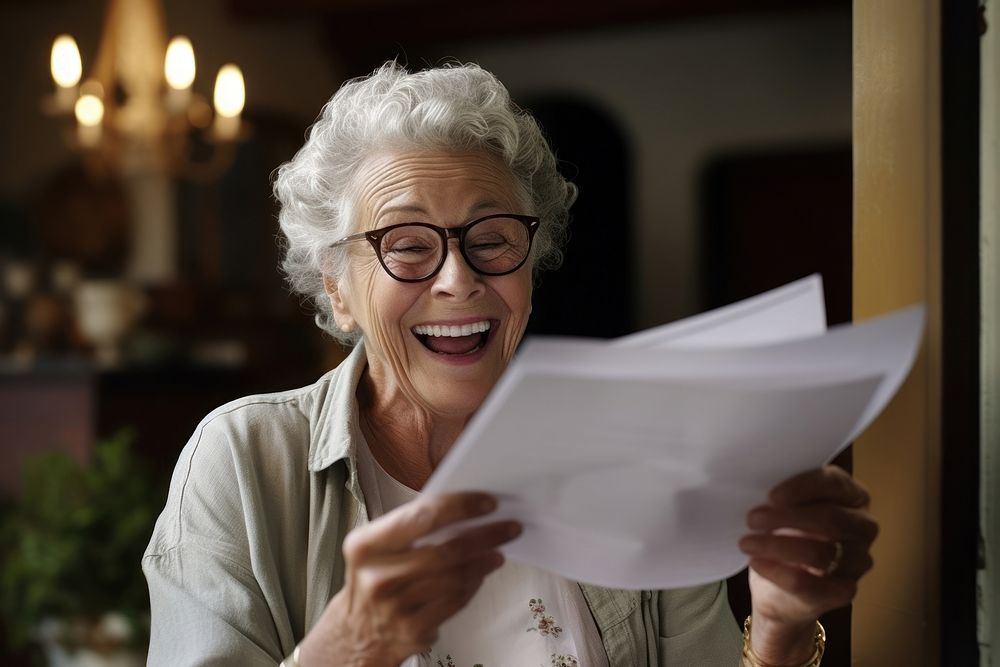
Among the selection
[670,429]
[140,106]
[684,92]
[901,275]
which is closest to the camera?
[670,429]

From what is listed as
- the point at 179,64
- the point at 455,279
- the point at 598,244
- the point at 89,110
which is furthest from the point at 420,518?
the point at 598,244

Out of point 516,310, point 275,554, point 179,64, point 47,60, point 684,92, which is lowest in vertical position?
point 275,554

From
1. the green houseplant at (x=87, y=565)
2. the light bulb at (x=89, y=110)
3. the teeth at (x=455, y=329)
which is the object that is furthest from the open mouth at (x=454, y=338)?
the light bulb at (x=89, y=110)

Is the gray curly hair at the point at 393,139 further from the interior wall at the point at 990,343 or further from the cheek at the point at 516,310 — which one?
the interior wall at the point at 990,343

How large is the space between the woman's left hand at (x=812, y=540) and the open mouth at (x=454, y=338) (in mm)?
361

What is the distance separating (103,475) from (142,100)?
1.55 m

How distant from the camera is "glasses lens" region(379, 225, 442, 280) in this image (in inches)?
40.5

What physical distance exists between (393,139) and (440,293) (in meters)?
0.17

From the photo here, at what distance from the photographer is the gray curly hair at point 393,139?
1070 mm

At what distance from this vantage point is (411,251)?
1034 mm

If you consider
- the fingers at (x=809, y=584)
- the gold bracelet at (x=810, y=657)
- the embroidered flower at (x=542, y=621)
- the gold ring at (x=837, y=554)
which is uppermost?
the gold ring at (x=837, y=554)

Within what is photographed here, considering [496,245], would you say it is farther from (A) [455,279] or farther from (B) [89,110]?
(B) [89,110]

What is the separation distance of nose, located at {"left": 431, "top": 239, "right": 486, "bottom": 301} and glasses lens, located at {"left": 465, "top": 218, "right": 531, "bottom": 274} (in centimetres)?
1

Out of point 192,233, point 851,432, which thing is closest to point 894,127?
point 851,432
